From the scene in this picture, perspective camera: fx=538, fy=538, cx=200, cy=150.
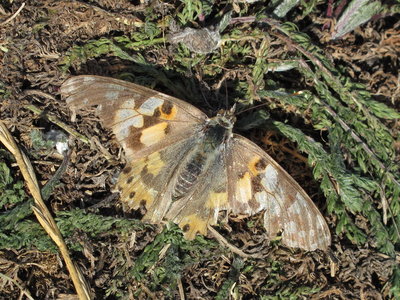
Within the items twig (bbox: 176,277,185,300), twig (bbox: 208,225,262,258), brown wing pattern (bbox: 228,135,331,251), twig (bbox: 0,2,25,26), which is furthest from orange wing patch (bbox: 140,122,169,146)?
twig (bbox: 0,2,25,26)

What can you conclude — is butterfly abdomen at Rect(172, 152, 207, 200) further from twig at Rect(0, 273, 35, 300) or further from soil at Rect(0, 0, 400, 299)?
twig at Rect(0, 273, 35, 300)

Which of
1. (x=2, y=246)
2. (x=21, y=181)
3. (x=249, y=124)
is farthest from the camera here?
(x=249, y=124)

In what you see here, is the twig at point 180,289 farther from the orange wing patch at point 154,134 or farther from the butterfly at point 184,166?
the orange wing patch at point 154,134

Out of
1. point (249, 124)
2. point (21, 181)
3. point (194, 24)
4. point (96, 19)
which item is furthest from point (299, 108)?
point (21, 181)

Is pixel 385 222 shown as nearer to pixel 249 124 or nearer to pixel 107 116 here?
pixel 249 124

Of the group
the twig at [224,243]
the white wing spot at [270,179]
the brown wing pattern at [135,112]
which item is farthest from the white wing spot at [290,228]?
the brown wing pattern at [135,112]

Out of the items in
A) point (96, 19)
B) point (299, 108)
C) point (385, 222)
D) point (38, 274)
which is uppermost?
point (96, 19)
